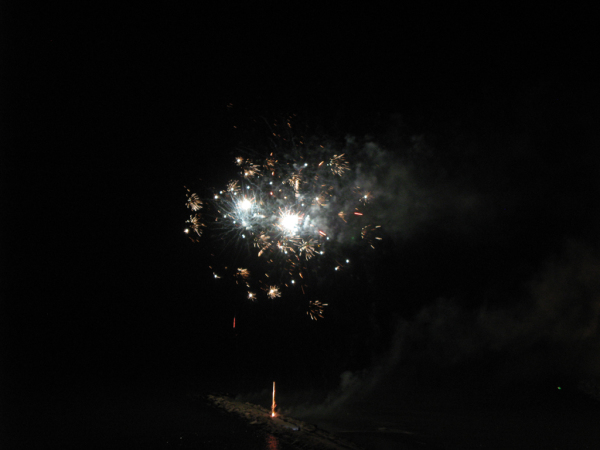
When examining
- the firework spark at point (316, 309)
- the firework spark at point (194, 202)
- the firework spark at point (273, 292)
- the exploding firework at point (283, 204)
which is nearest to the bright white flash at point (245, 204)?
the exploding firework at point (283, 204)

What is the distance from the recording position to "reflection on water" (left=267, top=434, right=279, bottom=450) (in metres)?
4.96

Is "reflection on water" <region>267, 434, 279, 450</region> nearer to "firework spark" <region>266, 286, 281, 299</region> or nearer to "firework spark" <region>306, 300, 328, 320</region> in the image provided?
"firework spark" <region>266, 286, 281, 299</region>

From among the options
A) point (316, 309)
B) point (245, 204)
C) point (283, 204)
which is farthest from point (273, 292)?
point (283, 204)

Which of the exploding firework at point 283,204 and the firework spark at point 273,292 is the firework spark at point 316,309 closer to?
the firework spark at point 273,292

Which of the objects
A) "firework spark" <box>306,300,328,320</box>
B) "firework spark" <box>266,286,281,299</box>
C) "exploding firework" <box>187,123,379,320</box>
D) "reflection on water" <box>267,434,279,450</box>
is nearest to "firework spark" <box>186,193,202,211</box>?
"exploding firework" <box>187,123,379,320</box>

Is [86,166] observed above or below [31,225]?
above

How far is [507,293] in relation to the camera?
1533 centimetres

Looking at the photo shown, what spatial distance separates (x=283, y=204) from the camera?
989cm

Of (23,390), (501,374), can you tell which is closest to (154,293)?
(23,390)

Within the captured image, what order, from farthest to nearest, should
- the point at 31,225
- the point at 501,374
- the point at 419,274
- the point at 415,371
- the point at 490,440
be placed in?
the point at 419,274 → the point at 415,371 → the point at 501,374 → the point at 31,225 → the point at 490,440

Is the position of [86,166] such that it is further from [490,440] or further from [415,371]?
[415,371]

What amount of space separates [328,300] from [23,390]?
11.9 meters

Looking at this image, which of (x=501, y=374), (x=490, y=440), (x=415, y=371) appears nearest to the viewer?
(x=490, y=440)

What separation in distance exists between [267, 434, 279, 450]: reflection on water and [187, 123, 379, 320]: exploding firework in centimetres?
555
